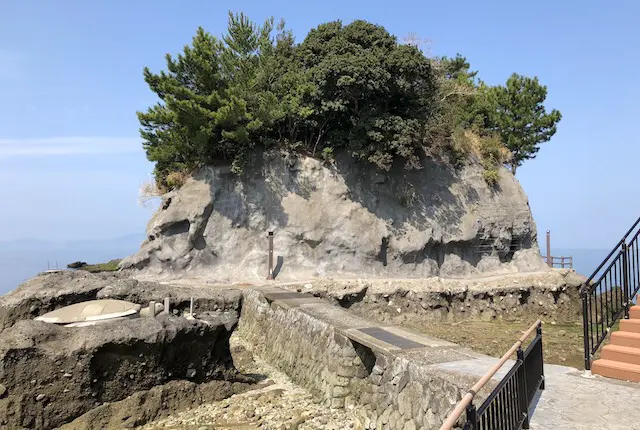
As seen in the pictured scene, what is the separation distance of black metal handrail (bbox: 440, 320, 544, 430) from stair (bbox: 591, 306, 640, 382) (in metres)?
1.25

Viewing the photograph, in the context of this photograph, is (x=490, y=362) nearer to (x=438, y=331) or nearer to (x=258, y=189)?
(x=438, y=331)

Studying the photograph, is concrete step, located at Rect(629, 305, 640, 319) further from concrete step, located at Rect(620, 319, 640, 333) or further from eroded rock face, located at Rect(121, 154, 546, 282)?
eroded rock face, located at Rect(121, 154, 546, 282)

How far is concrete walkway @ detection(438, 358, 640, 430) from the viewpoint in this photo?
432cm

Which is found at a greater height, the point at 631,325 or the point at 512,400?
the point at 631,325

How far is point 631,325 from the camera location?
6164 millimetres

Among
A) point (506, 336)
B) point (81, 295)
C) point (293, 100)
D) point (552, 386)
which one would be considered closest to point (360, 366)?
point (552, 386)

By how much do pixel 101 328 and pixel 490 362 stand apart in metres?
6.29

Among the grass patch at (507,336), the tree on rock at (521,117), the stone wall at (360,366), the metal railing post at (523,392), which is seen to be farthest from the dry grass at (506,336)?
the tree on rock at (521,117)

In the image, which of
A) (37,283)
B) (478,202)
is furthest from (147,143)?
(478,202)

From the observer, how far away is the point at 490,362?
5.54 m

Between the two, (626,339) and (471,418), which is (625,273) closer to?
(626,339)

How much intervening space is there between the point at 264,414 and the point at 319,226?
12.8m

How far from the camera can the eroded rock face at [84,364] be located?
6.75 m

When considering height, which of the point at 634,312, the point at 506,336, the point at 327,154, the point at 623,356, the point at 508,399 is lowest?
the point at 506,336
